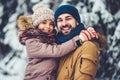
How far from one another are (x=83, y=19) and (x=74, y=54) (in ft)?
13.0

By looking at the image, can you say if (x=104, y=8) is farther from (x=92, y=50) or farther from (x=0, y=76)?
(x=92, y=50)

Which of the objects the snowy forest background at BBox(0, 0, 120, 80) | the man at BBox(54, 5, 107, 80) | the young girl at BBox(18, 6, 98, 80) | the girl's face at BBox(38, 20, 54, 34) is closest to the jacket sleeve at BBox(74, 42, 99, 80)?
the man at BBox(54, 5, 107, 80)

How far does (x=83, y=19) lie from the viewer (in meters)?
7.27

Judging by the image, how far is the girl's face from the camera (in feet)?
11.6

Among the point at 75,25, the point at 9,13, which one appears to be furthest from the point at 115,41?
the point at 75,25

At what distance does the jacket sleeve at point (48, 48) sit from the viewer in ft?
11.1

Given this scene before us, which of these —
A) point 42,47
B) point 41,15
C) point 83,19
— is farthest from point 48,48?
point 83,19

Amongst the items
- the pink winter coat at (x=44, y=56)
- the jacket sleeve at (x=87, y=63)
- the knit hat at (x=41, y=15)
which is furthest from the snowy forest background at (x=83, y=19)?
the jacket sleeve at (x=87, y=63)

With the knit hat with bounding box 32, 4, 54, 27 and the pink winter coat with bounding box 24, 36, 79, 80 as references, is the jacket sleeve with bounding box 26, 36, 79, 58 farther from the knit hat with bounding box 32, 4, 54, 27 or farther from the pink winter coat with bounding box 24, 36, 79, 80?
the knit hat with bounding box 32, 4, 54, 27

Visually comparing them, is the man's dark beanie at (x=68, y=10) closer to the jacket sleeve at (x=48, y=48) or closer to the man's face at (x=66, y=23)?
the man's face at (x=66, y=23)

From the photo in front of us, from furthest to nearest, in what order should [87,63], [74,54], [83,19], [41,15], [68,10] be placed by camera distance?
[83,19] → [41,15] → [68,10] → [74,54] → [87,63]

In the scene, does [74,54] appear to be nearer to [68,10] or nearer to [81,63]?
[81,63]

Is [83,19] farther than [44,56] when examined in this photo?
Yes

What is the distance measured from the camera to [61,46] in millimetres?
3398
